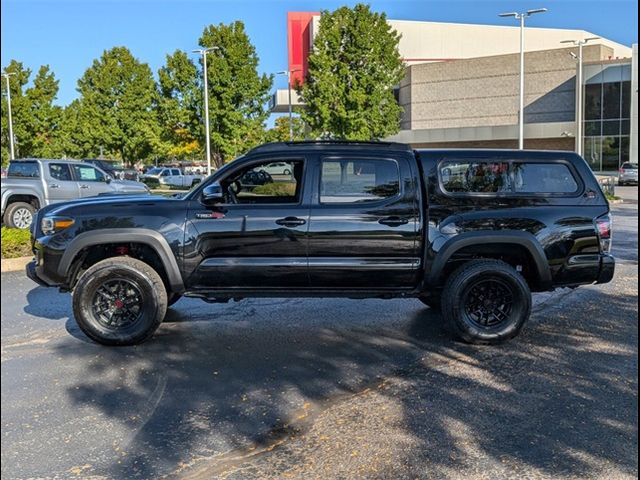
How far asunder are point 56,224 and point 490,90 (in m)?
53.7

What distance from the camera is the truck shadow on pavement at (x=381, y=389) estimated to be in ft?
12.3

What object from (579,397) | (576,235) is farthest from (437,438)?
(576,235)

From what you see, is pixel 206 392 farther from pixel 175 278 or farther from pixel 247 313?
pixel 247 313

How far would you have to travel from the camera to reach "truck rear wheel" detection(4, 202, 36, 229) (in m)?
15.0

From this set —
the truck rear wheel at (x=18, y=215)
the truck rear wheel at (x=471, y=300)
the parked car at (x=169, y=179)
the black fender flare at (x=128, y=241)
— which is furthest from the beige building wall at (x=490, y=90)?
the black fender flare at (x=128, y=241)

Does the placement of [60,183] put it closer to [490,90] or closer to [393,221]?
[393,221]

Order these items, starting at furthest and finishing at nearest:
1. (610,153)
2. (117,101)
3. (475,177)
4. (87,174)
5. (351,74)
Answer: (610,153) < (117,101) < (351,74) < (87,174) < (475,177)

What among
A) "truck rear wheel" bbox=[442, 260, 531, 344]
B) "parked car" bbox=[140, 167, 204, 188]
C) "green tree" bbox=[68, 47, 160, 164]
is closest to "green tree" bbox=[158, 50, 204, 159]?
"green tree" bbox=[68, 47, 160, 164]

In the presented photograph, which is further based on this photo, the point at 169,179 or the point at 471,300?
the point at 169,179

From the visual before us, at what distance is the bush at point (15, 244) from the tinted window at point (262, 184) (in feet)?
19.7

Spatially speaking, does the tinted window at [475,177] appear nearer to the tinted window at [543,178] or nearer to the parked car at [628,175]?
the tinted window at [543,178]

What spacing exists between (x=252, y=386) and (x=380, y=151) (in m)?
2.56

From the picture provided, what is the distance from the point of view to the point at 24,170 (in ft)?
52.5

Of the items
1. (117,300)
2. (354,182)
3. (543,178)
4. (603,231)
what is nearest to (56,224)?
(117,300)
